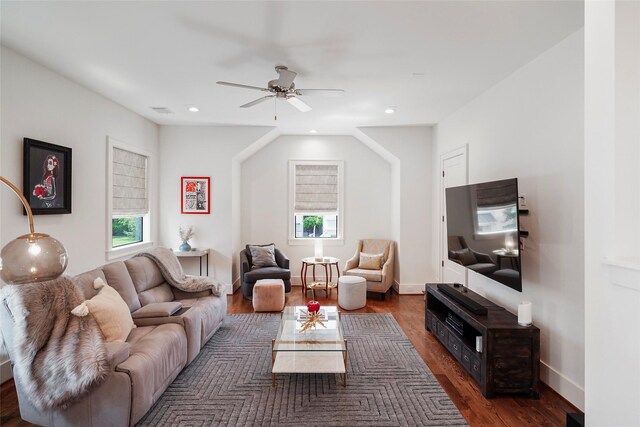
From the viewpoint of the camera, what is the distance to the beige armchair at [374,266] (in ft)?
15.6

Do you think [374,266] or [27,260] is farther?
[374,266]

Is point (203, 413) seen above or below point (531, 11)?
below

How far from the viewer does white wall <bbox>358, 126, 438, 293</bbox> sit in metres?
5.10

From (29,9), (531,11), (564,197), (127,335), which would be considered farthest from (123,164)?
(564,197)

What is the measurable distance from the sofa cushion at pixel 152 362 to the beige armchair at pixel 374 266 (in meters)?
2.94

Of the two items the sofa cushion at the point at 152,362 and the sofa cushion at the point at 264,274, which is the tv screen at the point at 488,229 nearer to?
the sofa cushion at the point at 264,274

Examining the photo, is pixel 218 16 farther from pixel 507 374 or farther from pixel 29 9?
pixel 507 374

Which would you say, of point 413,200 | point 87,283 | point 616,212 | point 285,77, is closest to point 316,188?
point 413,200

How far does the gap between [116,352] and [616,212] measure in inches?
107

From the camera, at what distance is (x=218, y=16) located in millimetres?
2121

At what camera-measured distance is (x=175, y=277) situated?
335cm

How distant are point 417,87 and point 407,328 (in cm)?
284

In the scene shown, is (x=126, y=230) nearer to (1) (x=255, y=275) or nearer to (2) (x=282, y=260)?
(1) (x=255, y=275)

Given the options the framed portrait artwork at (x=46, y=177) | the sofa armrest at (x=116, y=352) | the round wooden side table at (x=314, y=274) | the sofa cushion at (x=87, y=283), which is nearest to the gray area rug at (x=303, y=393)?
the sofa armrest at (x=116, y=352)
